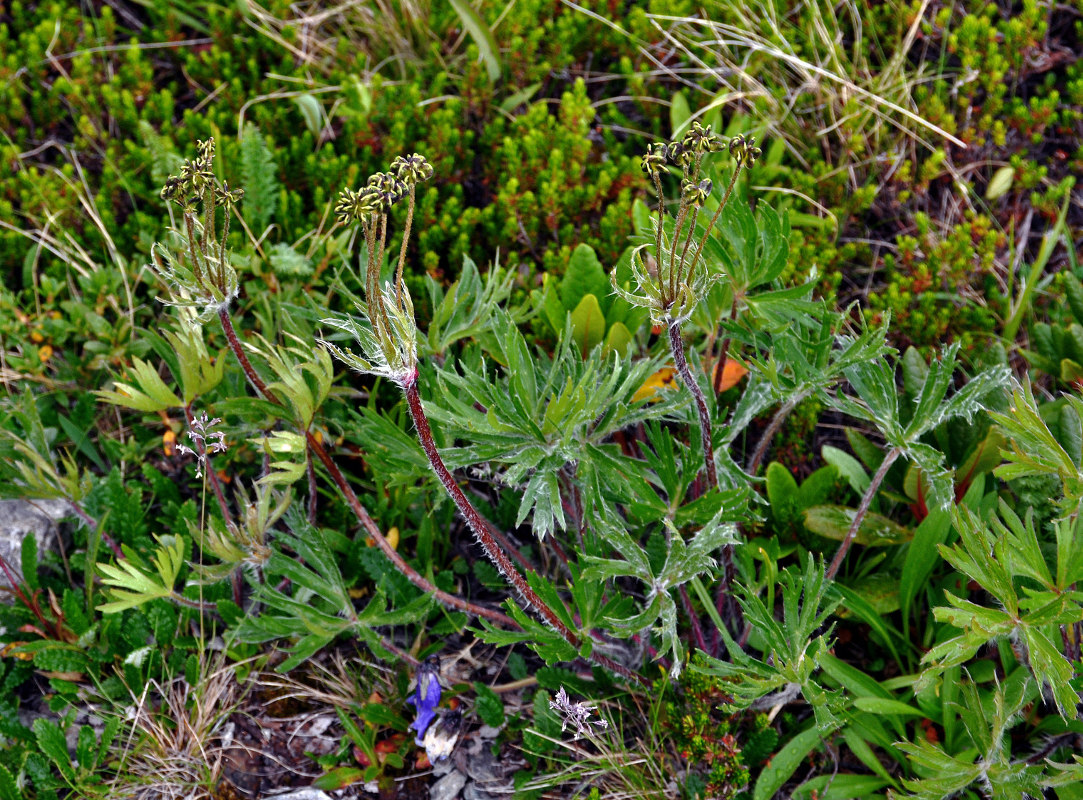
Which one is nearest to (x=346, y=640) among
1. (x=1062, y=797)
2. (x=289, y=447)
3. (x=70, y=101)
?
(x=289, y=447)

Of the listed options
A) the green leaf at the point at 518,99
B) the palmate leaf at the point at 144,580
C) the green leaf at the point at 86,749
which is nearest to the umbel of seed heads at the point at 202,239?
the palmate leaf at the point at 144,580

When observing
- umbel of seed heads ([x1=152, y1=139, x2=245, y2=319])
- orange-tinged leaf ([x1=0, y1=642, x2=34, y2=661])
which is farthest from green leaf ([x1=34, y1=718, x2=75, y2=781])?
umbel of seed heads ([x1=152, y1=139, x2=245, y2=319])

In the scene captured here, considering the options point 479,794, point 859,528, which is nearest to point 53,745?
point 479,794

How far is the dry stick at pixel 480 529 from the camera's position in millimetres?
1770

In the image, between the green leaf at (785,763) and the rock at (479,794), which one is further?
the rock at (479,794)

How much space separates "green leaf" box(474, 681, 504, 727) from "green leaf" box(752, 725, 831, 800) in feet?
2.35

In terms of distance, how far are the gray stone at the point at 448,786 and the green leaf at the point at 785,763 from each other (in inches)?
31.8

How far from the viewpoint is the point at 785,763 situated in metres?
2.35

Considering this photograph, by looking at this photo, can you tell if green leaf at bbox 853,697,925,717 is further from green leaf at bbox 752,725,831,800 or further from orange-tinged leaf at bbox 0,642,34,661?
orange-tinged leaf at bbox 0,642,34,661

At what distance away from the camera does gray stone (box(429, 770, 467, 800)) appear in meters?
2.54

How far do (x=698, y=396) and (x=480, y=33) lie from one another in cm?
254

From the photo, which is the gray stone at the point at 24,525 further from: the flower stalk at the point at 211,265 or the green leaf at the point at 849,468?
the green leaf at the point at 849,468

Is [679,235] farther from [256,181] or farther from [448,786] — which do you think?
[256,181]

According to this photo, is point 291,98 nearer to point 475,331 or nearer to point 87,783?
point 475,331
